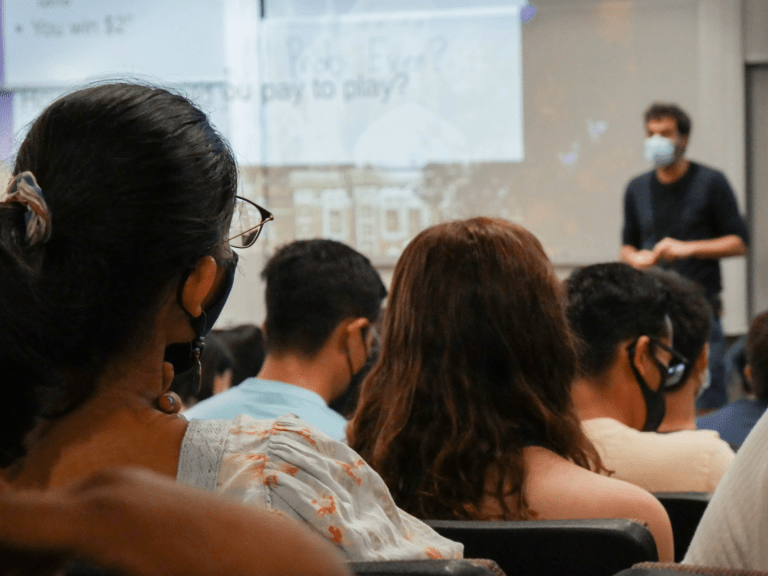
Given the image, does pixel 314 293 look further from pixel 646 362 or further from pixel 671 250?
pixel 671 250

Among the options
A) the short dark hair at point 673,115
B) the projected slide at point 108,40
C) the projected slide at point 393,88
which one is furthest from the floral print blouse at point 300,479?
the projected slide at point 108,40

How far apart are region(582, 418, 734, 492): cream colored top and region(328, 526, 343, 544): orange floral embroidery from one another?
898 millimetres

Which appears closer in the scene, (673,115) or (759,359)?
(759,359)

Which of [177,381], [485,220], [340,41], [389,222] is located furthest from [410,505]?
[340,41]

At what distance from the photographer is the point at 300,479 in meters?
0.74

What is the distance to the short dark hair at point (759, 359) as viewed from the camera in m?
2.10

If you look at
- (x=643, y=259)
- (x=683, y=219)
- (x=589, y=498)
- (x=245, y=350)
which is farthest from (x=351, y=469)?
(x=683, y=219)

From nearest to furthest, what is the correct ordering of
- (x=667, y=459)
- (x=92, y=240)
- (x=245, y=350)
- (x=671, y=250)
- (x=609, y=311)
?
(x=92, y=240)
(x=667, y=459)
(x=609, y=311)
(x=245, y=350)
(x=671, y=250)

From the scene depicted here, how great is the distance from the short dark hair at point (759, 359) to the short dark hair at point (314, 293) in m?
0.93

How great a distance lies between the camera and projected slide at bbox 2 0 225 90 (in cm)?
525

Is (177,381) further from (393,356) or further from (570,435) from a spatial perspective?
(570,435)

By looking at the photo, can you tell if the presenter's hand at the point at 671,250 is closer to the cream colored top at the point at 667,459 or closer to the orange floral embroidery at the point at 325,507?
the cream colored top at the point at 667,459

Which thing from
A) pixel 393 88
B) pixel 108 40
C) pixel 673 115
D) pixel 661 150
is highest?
pixel 108 40

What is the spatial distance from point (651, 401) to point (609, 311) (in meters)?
0.21
